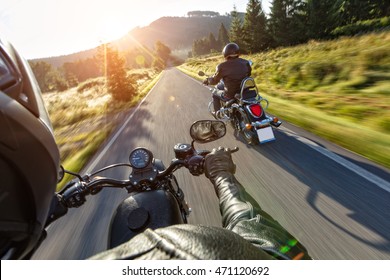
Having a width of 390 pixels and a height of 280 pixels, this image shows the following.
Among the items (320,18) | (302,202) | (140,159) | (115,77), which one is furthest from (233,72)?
(320,18)

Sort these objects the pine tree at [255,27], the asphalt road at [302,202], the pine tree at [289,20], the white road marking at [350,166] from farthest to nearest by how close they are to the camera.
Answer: the pine tree at [255,27] → the pine tree at [289,20] → the white road marking at [350,166] → the asphalt road at [302,202]

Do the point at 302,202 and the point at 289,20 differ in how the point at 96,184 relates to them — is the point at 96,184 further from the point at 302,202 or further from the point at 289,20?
the point at 289,20

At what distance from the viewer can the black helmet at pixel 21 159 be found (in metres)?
0.69

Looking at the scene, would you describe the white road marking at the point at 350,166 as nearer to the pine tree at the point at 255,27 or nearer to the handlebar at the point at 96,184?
the handlebar at the point at 96,184

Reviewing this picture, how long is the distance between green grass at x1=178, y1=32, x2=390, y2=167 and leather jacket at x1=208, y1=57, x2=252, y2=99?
173 cm

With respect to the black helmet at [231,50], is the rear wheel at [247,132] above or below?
below

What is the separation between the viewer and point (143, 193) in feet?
5.41

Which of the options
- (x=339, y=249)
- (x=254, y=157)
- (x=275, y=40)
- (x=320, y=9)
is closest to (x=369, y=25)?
(x=320, y=9)

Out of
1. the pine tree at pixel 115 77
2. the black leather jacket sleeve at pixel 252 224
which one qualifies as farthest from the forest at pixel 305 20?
the black leather jacket sleeve at pixel 252 224

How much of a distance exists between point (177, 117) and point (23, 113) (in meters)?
7.93

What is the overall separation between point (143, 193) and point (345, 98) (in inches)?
315

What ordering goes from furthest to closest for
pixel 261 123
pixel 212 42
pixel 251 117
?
pixel 212 42 → pixel 251 117 → pixel 261 123

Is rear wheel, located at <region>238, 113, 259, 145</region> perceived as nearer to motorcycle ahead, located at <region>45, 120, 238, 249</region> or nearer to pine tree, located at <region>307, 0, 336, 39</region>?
motorcycle ahead, located at <region>45, 120, 238, 249</region>

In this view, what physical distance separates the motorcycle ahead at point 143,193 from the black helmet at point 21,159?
0.53 meters
